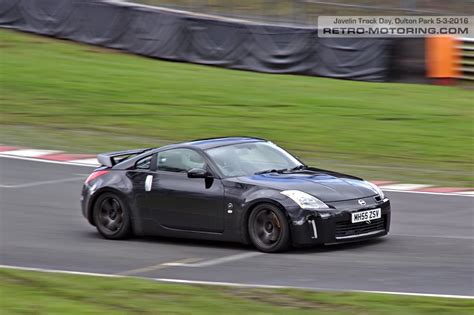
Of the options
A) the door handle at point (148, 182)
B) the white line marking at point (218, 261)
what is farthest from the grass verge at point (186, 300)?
the door handle at point (148, 182)

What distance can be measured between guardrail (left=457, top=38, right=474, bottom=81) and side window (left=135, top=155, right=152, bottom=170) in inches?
541

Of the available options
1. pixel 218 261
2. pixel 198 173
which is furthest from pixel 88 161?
pixel 218 261

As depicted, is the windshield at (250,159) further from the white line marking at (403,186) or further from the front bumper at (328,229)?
the white line marking at (403,186)

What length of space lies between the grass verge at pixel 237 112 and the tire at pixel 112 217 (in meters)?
5.67

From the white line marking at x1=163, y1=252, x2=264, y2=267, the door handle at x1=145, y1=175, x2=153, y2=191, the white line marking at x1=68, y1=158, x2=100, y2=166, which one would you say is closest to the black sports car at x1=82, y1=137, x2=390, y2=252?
the door handle at x1=145, y1=175, x2=153, y2=191

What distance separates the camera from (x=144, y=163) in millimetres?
12742

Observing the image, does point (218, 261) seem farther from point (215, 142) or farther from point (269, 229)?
point (215, 142)

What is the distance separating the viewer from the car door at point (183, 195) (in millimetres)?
11938

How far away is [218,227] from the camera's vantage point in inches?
468

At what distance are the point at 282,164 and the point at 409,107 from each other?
35.2ft

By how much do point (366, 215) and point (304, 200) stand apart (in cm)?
76

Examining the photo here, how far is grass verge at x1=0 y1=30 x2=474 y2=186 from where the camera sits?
62.4 feet

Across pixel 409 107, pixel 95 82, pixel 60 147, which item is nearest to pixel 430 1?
pixel 409 107

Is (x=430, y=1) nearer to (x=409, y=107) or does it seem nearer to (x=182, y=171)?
(x=409, y=107)
